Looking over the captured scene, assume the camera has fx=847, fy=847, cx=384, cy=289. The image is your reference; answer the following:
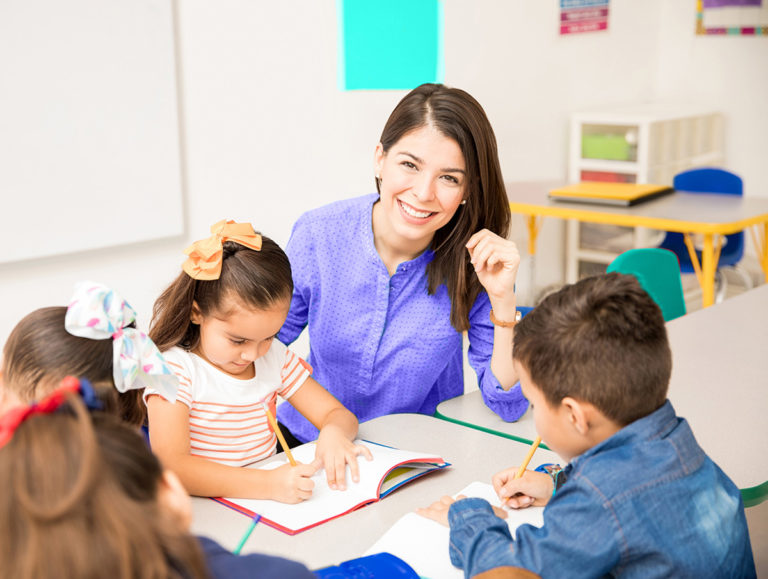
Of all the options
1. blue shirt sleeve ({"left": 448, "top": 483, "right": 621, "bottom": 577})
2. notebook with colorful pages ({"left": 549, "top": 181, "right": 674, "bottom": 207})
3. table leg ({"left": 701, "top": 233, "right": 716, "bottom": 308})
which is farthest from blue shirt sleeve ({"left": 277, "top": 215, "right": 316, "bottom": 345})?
notebook with colorful pages ({"left": 549, "top": 181, "right": 674, "bottom": 207})

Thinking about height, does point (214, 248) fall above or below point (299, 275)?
above

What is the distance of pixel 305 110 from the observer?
352 cm

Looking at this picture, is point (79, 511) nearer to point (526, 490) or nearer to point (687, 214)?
point (526, 490)

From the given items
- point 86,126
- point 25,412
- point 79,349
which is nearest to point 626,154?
point 86,126

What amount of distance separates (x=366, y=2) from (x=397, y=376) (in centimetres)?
236

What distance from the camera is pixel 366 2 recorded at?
3688mm

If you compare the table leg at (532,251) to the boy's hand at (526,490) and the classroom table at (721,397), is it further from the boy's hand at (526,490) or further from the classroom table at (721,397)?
the boy's hand at (526,490)

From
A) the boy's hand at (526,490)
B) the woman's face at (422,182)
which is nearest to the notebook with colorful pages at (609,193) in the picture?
the woman's face at (422,182)

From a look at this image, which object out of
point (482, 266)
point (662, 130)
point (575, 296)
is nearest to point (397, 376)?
point (482, 266)

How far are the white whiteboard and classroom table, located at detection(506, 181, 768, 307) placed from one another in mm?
1609

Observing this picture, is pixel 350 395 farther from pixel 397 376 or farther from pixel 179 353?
pixel 179 353

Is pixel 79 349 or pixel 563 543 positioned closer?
pixel 563 543

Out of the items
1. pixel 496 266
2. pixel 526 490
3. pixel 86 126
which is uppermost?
pixel 86 126

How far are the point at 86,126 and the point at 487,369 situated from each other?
172cm
